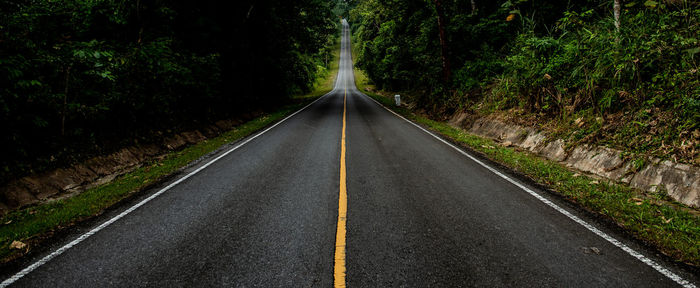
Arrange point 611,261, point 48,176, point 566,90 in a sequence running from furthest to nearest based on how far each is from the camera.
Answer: point 566,90 < point 48,176 < point 611,261

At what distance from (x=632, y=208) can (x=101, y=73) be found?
Result: 34.0ft

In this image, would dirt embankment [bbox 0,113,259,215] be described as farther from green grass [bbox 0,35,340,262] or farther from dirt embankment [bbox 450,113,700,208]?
dirt embankment [bbox 450,113,700,208]

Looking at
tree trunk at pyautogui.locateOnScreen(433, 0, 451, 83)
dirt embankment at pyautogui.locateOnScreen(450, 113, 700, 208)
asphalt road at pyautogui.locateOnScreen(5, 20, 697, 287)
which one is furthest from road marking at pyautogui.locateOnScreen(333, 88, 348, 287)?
tree trunk at pyautogui.locateOnScreen(433, 0, 451, 83)

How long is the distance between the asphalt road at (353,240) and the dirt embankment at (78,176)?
190 centimetres

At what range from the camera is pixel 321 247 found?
10.3ft

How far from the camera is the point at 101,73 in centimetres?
624

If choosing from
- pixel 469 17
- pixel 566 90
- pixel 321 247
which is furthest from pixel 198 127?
pixel 469 17

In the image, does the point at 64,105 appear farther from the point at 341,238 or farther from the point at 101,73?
the point at 341,238

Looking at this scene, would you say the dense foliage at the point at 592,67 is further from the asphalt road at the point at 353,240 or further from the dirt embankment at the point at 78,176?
the dirt embankment at the point at 78,176

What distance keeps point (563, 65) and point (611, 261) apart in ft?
24.5

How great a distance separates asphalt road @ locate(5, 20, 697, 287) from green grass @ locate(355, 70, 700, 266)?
13.9 inches

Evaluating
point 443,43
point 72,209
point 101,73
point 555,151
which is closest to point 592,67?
point 555,151

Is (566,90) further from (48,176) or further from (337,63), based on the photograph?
(337,63)

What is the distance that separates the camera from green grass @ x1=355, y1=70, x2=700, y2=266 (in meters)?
3.16
